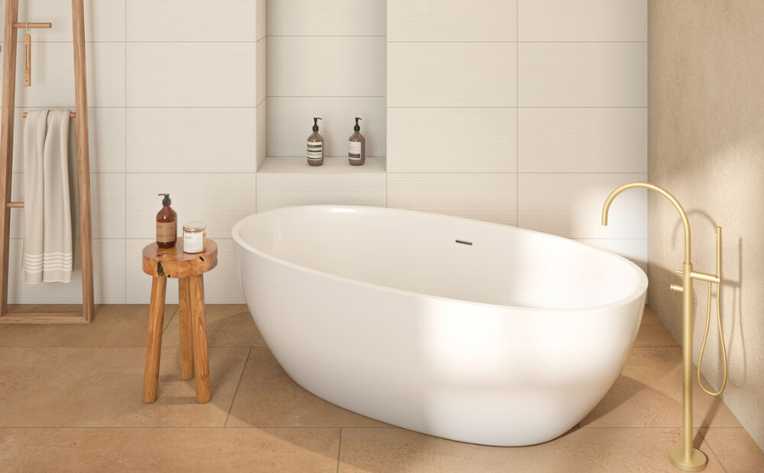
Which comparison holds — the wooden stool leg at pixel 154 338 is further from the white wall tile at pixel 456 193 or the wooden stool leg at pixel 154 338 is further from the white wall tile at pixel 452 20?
the white wall tile at pixel 452 20

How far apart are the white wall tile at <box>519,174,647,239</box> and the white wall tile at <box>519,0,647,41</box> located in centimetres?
65

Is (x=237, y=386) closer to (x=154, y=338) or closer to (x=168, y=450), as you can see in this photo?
(x=154, y=338)

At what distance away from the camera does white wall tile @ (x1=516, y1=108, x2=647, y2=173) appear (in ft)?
14.8

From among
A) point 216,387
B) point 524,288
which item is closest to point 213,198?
point 216,387

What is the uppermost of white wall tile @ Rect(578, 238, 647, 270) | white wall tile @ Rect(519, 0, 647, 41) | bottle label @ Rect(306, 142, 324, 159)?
white wall tile @ Rect(519, 0, 647, 41)

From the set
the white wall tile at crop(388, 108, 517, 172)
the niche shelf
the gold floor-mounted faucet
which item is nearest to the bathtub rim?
the gold floor-mounted faucet

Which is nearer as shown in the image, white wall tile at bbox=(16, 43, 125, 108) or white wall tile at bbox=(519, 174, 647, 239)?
white wall tile at bbox=(16, 43, 125, 108)

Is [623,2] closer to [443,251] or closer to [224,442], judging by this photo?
[443,251]

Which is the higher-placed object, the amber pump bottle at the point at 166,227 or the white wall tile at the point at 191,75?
the white wall tile at the point at 191,75

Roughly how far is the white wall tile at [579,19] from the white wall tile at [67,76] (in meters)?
1.86

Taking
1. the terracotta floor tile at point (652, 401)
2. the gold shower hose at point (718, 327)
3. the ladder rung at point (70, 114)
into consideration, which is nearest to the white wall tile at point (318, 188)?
the ladder rung at point (70, 114)

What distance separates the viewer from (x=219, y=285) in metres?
4.64

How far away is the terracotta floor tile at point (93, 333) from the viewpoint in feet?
13.6

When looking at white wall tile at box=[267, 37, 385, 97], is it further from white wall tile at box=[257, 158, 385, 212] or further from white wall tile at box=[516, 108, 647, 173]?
white wall tile at box=[516, 108, 647, 173]
